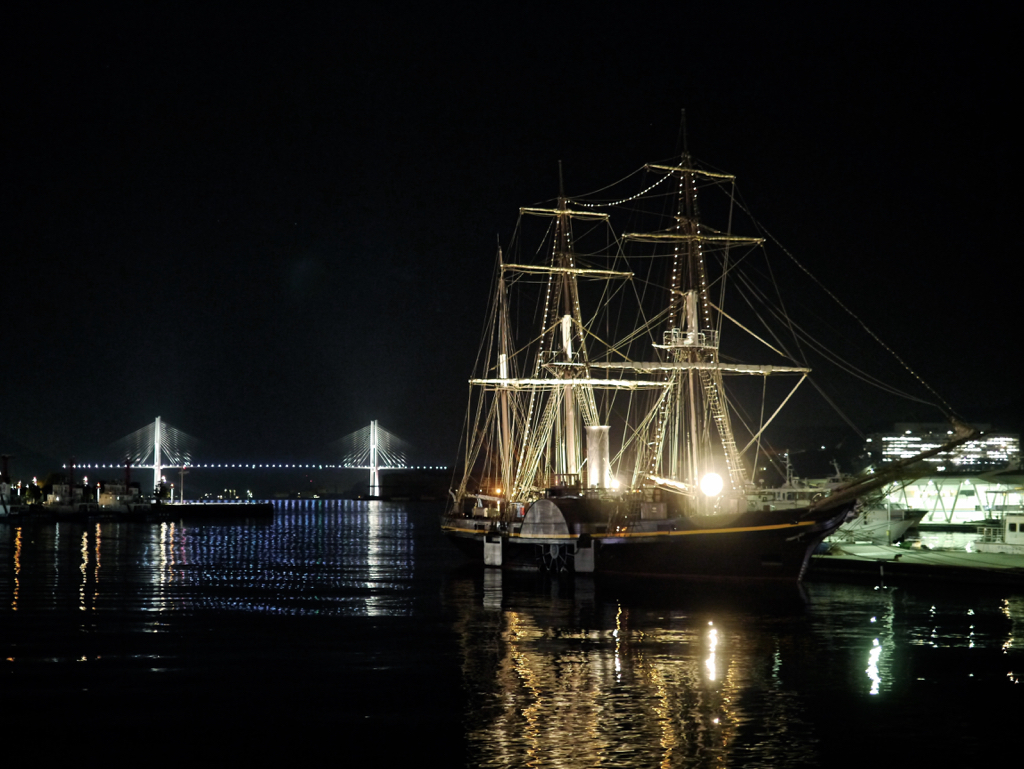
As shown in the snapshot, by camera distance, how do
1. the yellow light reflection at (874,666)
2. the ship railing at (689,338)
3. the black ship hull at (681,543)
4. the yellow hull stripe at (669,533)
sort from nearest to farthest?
1. the yellow light reflection at (874,666)
2. the yellow hull stripe at (669,533)
3. the black ship hull at (681,543)
4. the ship railing at (689,338)

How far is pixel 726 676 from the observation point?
28188 millimetres

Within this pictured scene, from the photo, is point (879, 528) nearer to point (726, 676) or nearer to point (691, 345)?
point (691, 345)

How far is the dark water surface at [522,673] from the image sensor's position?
22.0 metres

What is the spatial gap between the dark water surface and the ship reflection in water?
0.09 metres

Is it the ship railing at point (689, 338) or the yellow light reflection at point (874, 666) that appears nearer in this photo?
the yellow light reflection at point (874, 666)

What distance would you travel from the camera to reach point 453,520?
67062 millimetres

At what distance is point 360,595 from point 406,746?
27959mm

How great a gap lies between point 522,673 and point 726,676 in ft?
15.8

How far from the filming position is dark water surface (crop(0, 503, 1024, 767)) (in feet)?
72.1

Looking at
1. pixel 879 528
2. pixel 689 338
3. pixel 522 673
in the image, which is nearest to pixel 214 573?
pixel 689 338

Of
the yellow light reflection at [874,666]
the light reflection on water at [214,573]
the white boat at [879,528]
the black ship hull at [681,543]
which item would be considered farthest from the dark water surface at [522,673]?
the white boat at [879,528]

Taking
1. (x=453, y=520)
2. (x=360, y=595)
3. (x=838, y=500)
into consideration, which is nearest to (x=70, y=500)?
(x=453, y=520)

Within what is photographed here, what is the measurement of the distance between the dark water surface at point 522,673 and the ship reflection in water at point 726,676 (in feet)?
0.28

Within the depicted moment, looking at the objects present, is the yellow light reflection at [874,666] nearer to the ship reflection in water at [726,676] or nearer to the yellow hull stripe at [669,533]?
the ship reflection in water at [726,676]
